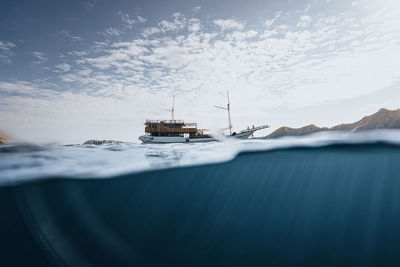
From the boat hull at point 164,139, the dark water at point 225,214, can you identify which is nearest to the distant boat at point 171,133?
the boat hull at point 164,139

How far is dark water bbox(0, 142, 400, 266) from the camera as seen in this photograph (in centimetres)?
623

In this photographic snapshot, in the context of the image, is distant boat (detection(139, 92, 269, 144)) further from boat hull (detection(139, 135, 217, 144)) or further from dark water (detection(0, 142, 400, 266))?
dark water (detection(0, 142, 400, 266))

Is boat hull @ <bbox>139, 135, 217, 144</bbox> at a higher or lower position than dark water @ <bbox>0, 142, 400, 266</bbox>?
higher

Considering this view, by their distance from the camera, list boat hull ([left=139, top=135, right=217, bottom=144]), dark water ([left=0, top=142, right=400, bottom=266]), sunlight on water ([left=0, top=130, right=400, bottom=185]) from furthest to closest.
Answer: boat hull ([left=139, top=135, right=217, bottom=144]), sunlight on water ([left=0, top=130, right=400, bottom=185]), dark water ([left=0, top=142, right=400, bottom=266])

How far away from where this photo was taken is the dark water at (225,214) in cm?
623

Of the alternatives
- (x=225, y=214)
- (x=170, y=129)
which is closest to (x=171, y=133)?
(x=170, y=129)

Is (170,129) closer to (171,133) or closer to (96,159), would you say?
(171,133)

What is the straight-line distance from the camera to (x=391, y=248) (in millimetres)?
8102

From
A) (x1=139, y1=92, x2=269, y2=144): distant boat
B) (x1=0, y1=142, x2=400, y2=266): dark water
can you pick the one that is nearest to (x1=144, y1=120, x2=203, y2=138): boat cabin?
(x1=139, y1=92, x2=269, y2=144): distant boat

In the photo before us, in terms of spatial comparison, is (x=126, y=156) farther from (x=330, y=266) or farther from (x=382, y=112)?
(x=382, y=112)

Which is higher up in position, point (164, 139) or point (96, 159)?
point (164, 139)

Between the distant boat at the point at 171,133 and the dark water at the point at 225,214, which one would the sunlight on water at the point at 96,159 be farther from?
the distant boat at the point at 171,133

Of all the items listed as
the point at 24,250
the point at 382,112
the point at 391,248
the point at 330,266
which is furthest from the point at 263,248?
the point at 382,112

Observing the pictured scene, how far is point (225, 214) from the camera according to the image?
10.5m
